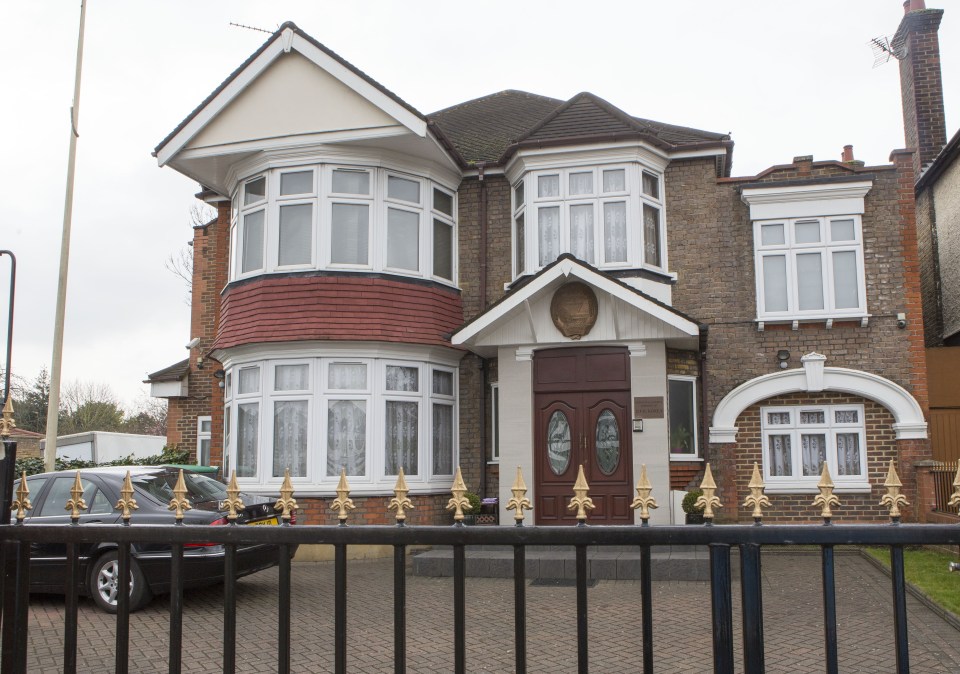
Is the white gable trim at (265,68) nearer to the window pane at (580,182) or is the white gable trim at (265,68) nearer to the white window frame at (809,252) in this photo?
the window pane at (580,182)

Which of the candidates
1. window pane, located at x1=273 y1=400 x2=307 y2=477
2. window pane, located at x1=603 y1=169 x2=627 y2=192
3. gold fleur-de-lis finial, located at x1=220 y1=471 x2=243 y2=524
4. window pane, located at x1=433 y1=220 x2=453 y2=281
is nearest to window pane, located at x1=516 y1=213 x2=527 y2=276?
window pane, located at x1=433 y1=220 x2=453 y2=281

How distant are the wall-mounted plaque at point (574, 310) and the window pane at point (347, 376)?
10.8 feet

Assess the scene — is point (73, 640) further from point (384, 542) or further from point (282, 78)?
point (282, 78)

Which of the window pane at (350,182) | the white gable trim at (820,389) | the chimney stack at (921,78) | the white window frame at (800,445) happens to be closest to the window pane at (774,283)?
the white gable trim at (820,389)

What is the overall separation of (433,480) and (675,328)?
4765mm

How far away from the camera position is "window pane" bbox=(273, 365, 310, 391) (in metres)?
13.5

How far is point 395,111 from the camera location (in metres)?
13.0

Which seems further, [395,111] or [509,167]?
[509,167]

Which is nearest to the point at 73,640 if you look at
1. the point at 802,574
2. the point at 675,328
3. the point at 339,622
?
the point at 339,622

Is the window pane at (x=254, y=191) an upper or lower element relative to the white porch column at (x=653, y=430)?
upper

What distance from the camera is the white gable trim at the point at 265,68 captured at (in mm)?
13062

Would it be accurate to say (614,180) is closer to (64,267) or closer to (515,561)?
(64,267)

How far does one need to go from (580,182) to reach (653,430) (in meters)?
4.47

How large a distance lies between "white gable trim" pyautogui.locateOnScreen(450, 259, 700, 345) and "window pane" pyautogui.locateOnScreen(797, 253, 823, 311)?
8.52 ft
